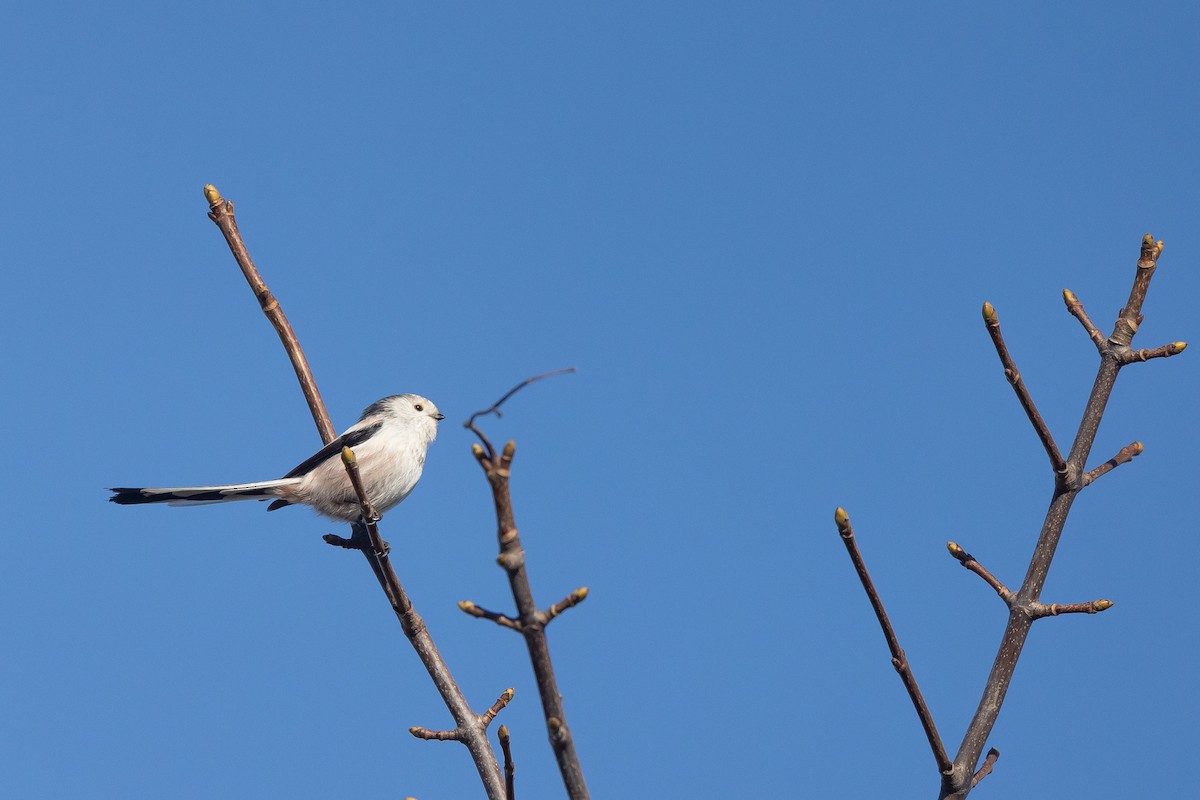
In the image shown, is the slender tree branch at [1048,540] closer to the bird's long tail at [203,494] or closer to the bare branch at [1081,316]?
the bare branch at [1081,316]

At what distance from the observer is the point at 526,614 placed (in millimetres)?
1950

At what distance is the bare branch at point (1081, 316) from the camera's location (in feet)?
9.67

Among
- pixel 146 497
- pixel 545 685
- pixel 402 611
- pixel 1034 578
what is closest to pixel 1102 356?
pixel 1034 578

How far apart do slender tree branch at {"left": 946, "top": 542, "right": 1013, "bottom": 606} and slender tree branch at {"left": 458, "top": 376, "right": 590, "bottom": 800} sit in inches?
50.3

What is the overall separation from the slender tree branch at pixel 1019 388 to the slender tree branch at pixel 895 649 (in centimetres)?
66

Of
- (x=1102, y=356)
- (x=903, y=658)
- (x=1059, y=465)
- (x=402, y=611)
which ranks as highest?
(x=402, y=611)

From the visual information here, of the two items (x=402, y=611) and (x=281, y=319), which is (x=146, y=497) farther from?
(x=402, y=611)

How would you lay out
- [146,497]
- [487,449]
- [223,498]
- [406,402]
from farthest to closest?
1. [406,402]
2. [223,498]
3. [146,497]
4. [487,449]

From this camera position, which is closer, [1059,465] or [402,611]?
[1059,465]

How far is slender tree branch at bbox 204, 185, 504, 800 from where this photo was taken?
3.67m

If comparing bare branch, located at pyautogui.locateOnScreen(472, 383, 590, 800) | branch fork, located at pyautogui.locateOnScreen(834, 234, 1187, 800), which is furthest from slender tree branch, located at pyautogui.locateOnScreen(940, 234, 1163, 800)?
bare branch, located at pyautogui.locateOnScreen(472, 383, 590, 800)

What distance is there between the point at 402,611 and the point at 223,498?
3.05 meters

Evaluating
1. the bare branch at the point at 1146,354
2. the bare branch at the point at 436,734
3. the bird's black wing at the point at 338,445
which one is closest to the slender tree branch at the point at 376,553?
the bare branch at the point at 436,734

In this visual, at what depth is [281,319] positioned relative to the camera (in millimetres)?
4910
